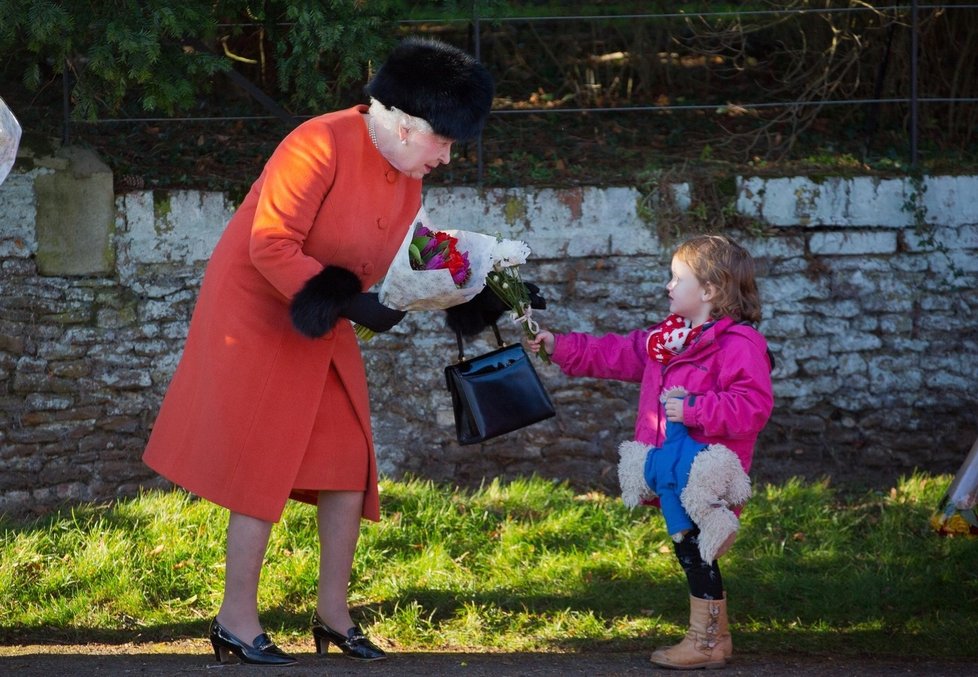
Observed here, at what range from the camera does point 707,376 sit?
11.5ft

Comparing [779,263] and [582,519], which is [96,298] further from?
[779,263]

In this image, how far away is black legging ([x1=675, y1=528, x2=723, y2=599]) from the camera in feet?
11.6

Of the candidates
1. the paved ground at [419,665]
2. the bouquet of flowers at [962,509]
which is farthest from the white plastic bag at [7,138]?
the bouquet of flowers at [962,509]

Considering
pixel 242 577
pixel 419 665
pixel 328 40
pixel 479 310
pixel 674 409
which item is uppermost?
pixel 328 40

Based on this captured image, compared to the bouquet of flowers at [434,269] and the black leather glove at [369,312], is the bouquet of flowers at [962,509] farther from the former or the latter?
the black leather glove at [369,312]

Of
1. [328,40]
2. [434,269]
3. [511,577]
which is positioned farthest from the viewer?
[328,40]

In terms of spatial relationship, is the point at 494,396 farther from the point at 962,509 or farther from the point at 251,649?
the point at 962,509

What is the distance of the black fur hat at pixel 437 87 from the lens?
3.28m

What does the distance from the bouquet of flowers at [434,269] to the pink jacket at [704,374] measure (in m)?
0.43

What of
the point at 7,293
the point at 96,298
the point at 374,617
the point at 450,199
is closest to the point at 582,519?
the point at 374,617

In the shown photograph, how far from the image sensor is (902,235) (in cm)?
586

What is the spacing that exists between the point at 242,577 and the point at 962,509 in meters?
2.27

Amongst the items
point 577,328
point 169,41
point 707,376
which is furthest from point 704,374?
point 169,41

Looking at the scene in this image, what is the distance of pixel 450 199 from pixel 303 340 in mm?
2362
